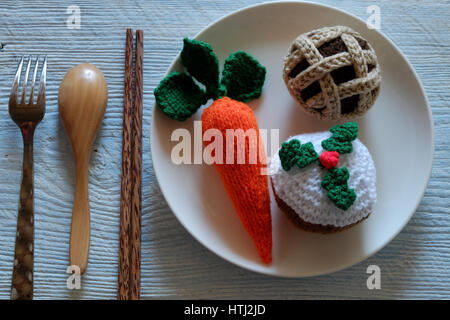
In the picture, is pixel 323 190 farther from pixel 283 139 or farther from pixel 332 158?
pixel 283 139

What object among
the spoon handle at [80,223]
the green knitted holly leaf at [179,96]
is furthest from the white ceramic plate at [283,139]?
the spoon handle at [80,223]

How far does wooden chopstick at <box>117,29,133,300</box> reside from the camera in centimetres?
70

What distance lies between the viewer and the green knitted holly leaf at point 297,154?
0.60 metres

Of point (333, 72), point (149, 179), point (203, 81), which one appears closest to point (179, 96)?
point (203, 81)

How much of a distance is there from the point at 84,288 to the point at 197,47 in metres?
0.47

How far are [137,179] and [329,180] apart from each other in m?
0.35

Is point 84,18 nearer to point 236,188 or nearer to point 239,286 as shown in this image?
point 236,188

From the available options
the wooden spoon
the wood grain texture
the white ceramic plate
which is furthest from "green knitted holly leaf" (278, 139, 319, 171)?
the wooden spoon

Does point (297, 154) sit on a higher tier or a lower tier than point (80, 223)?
higher

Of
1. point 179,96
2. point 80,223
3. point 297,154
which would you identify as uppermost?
point 179,96

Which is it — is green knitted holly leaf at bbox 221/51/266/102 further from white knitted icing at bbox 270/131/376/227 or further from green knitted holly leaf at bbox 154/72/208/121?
white knitted icing at bbox 270/131/376/227

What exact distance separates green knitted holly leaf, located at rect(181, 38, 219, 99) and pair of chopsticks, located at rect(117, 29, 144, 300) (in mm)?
119

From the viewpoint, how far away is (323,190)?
60 cm

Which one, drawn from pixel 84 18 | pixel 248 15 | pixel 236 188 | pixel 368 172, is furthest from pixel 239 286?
pixel 84 18
